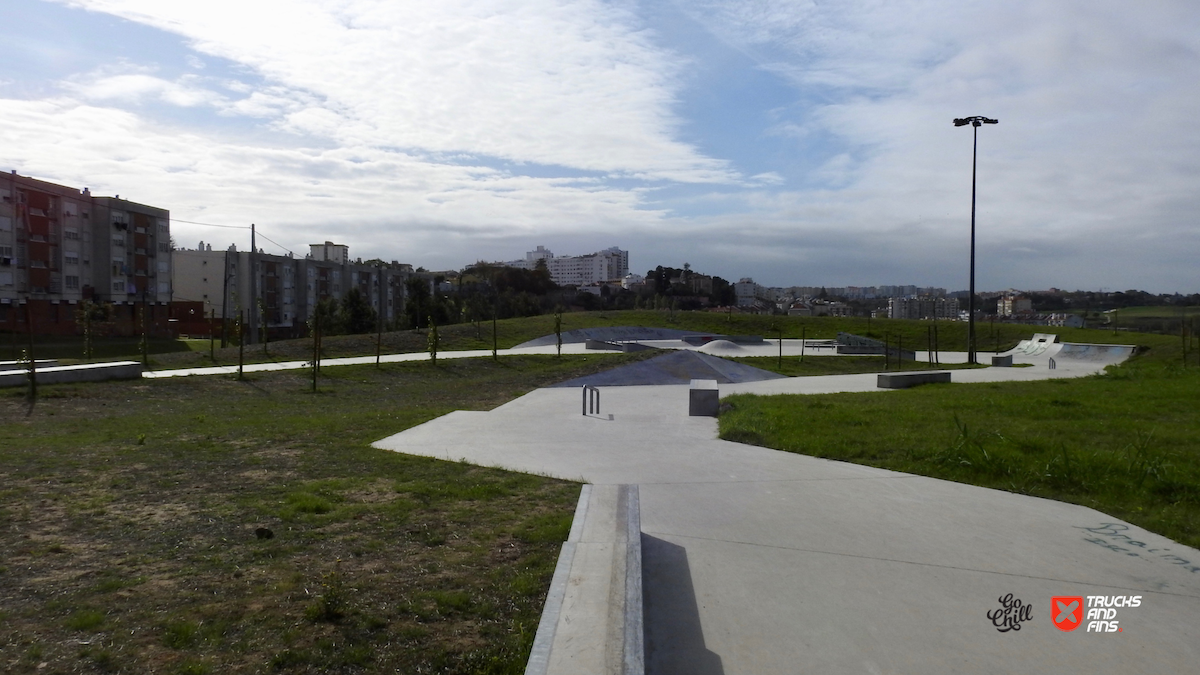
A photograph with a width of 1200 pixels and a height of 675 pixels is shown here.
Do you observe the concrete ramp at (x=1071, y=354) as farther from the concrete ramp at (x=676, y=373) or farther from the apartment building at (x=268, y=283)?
the apartment building at (x=268, y=283)

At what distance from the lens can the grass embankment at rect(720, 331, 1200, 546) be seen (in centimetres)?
760

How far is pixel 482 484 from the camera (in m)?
7.79

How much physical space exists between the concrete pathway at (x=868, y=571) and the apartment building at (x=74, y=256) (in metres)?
41.2

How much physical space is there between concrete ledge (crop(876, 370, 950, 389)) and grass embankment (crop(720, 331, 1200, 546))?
2.20 metres

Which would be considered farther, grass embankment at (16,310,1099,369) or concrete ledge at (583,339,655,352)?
concrete ledge at (583,339,655,352)

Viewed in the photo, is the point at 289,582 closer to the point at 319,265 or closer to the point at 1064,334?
the point at 1064,334

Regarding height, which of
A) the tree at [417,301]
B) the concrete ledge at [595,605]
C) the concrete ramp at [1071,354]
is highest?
the tree at [417,301]

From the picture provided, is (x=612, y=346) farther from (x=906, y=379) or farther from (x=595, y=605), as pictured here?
(x=595, y=605)

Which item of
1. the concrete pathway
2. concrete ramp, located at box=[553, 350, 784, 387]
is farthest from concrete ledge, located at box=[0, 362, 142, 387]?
the concrete pathway

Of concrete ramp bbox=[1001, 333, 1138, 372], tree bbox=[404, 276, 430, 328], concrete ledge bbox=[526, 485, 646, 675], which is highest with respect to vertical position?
tree bbox=[404, 276, 430, 328]

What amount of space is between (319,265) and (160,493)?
68826 millimetres

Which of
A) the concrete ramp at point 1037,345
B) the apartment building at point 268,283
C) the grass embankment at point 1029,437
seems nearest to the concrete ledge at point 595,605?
the grass embankment at point 1029,437

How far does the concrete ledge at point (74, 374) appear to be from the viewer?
642 inches

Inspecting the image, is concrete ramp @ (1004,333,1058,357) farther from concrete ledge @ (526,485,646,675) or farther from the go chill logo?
concrete ledge @ (526,485,646,675)
